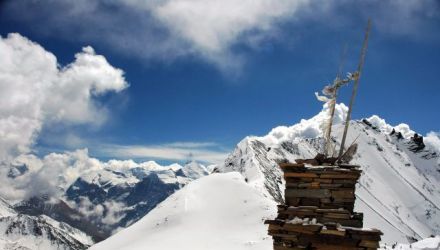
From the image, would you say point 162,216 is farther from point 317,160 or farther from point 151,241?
point 317,160

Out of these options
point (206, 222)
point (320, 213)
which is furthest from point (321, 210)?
point (206, 222)

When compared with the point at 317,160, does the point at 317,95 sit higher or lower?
higher

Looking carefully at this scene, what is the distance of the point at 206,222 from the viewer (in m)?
60.2

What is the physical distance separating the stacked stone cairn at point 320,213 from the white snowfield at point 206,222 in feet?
108

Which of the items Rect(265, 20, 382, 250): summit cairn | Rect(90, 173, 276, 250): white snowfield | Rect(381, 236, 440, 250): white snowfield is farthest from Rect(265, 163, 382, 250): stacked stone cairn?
Rect(90, 173, 276, 250): white snowfield

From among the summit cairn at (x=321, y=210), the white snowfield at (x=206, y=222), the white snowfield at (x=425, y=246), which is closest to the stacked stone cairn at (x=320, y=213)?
the summit cairn at (x=321, y=210)

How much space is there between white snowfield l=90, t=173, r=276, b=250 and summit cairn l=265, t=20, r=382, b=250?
3284 cm

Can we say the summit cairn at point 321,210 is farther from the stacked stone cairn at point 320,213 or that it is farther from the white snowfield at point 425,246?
the white snowfield at point 425,246

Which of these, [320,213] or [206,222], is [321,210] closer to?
[320,213]

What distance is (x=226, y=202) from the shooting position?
2665 inches

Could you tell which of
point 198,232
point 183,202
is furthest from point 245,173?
point 198,232

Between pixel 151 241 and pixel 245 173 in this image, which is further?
pixel 245 173

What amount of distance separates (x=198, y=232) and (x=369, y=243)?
47.6 metres

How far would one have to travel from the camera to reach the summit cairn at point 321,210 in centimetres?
1002
